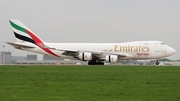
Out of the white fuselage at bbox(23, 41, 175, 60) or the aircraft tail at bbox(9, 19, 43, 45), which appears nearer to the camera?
the white fuselage at bbox(23, 41, 175, 60)

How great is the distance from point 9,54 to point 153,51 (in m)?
58.8

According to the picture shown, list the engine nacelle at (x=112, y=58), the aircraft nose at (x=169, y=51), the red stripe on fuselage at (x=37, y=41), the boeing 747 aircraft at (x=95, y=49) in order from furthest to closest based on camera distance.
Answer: the red stripe on fuselage at (x=37, y=41) < the aircraft nose at (x=169, y=51) < the boeing 747 aircraft at (x=95, y=49) < the engine nacelle at (x=112, y=58)

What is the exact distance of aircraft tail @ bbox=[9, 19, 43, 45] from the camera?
185 ft

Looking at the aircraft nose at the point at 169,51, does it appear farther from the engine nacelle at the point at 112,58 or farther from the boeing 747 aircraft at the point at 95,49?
the engine nacelle at the point at 112,58

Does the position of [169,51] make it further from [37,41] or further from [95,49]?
[37,41]

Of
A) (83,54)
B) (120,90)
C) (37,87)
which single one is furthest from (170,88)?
(83,54)

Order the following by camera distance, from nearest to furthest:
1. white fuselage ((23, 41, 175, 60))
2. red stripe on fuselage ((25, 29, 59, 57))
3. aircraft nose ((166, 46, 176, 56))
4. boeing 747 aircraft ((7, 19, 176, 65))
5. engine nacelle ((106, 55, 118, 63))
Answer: engine nacelle ((106, 55, 118, 63)) < boeing 747 aircraft ((7, 19, 176, 65)) < white fuselage ((23, 41, 175, 60)) < aircraft nose ((166, 46, 176, 56)) < red stripe on fuselage ((25, 29, 59, 57))

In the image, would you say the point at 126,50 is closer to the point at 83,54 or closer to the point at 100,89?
the point at 83,54

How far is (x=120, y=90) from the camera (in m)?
18.1

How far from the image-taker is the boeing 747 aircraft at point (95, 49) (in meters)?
54.4

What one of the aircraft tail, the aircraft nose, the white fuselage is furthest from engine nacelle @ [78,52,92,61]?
the aircraft nose

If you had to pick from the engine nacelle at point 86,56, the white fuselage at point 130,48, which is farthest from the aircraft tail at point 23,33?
the engine nacelle at point 86,56

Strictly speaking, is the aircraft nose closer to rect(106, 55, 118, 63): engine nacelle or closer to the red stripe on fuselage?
rect(106, 55, 118, 63): engine nacelle

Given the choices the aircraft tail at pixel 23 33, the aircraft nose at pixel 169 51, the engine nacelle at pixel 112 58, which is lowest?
the engine nacelle at pixel 112 58
